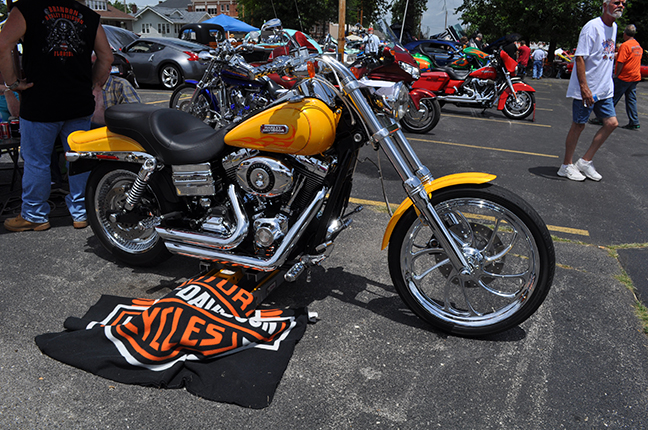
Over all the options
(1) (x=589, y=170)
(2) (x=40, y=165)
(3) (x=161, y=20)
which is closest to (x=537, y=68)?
(1) (x=589, y=170)

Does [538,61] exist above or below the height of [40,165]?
below

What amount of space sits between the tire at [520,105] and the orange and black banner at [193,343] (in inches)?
391

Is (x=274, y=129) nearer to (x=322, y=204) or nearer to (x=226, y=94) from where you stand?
(x=322, y=204)

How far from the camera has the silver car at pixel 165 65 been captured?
1371cm

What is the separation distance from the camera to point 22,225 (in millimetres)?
4152

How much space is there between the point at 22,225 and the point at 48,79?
127cm

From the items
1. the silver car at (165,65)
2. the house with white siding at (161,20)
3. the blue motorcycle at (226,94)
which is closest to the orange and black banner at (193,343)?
the blue motorcycle at (226,94)

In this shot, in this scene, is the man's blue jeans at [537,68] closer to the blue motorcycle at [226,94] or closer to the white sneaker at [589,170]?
the white sneaker at [589,170]

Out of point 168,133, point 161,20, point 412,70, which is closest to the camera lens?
point 168,133

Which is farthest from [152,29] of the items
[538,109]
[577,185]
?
[577,185]

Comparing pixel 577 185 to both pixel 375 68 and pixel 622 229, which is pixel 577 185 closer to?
pixel 622 229

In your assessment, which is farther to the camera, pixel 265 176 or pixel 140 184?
pixel 140 184

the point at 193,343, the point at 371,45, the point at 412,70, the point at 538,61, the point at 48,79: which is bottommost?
the point at 538,61

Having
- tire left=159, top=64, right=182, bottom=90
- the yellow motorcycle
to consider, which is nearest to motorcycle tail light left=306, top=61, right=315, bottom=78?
the yellow motorcycle
